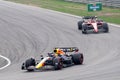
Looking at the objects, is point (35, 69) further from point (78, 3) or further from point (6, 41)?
point (78, 3)

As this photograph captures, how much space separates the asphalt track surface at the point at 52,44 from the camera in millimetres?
17578

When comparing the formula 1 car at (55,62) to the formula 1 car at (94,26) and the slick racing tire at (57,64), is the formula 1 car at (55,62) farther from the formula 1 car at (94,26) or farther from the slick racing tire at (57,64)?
the formula 1 car at (94,26)

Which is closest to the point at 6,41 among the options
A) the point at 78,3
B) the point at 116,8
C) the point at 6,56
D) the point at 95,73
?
the point at 6,56

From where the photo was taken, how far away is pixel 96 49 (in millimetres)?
25797

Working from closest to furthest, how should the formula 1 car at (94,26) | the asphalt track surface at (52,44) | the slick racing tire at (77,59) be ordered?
1. the asphalt track surface at (52,44)
2. the slick racing tire at (77,59)
3. the formula 1 car at (94,26)

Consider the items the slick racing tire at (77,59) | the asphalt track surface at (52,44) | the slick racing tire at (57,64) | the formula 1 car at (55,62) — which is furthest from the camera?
the slick racing tire at (77,59)

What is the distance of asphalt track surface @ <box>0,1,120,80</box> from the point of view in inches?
692

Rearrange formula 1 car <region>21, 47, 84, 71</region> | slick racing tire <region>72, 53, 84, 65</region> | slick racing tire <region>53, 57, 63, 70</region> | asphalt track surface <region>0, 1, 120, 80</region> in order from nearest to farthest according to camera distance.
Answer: asphalt track surface <region>0, 1, 120, 80</region>
slick racing tire <region>53, 57, 63, 70</region>
formula 1 car <region>21, 47, 84, 71</region>
slick racing tire <region>72, 53, 84, 65</region>

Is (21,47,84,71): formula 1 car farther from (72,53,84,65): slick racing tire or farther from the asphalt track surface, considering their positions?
the asphalt track surface

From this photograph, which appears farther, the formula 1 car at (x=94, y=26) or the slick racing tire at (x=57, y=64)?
the formula 1 car at (x=94, y=26)

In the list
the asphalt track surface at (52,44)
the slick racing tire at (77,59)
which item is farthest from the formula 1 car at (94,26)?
the slick racing tire at (77,59)

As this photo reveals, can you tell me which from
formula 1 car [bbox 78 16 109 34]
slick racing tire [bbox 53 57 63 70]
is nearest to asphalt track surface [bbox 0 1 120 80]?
slick racing tire [bbox 53 57 63 70]

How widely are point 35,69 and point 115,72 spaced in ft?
11.9

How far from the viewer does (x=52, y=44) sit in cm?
2938
